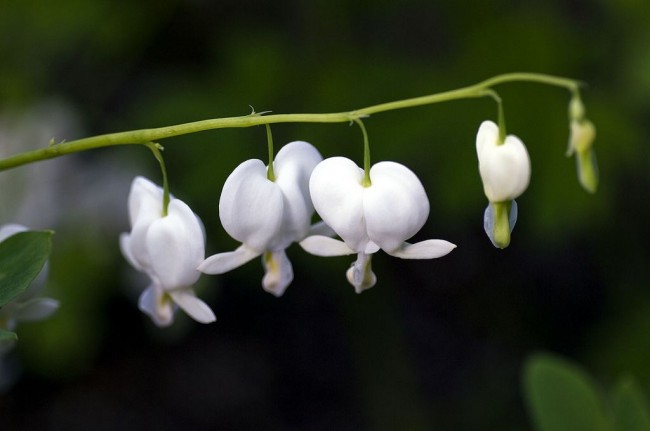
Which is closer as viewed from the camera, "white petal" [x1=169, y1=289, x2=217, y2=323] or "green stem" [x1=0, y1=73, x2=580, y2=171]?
"green stem" [x1=0, y1=73, x2=580, y2=171]

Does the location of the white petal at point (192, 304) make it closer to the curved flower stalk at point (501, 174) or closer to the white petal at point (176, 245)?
the white petal at point (176, 245)

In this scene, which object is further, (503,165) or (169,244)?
(169,244)

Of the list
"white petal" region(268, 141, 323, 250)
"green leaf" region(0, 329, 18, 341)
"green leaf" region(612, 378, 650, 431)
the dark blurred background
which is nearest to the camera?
"green leaf" region(0, 329, 18, 341)

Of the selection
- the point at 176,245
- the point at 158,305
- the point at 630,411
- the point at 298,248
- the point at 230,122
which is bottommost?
the point at 630,411

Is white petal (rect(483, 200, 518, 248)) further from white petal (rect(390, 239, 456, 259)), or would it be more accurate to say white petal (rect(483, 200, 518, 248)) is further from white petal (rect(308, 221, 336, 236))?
white petal (rect(308, 221, 336, 236))

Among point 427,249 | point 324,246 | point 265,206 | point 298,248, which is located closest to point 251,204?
point 265,206

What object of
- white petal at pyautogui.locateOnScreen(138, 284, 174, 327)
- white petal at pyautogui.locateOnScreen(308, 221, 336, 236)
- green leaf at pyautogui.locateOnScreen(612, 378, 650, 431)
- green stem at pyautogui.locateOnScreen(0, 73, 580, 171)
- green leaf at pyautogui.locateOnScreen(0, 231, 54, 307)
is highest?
green stem at pyautogui.locateOnScreen(0, 73, 580, 171)

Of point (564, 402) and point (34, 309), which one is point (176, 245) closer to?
point (34, 309)

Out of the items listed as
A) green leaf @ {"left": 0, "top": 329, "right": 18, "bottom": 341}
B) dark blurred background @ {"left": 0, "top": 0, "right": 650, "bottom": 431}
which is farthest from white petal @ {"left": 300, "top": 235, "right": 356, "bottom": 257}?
dark blurred background @ {"left": 0, "top": 0, "right": 650, "bottom": 431}
